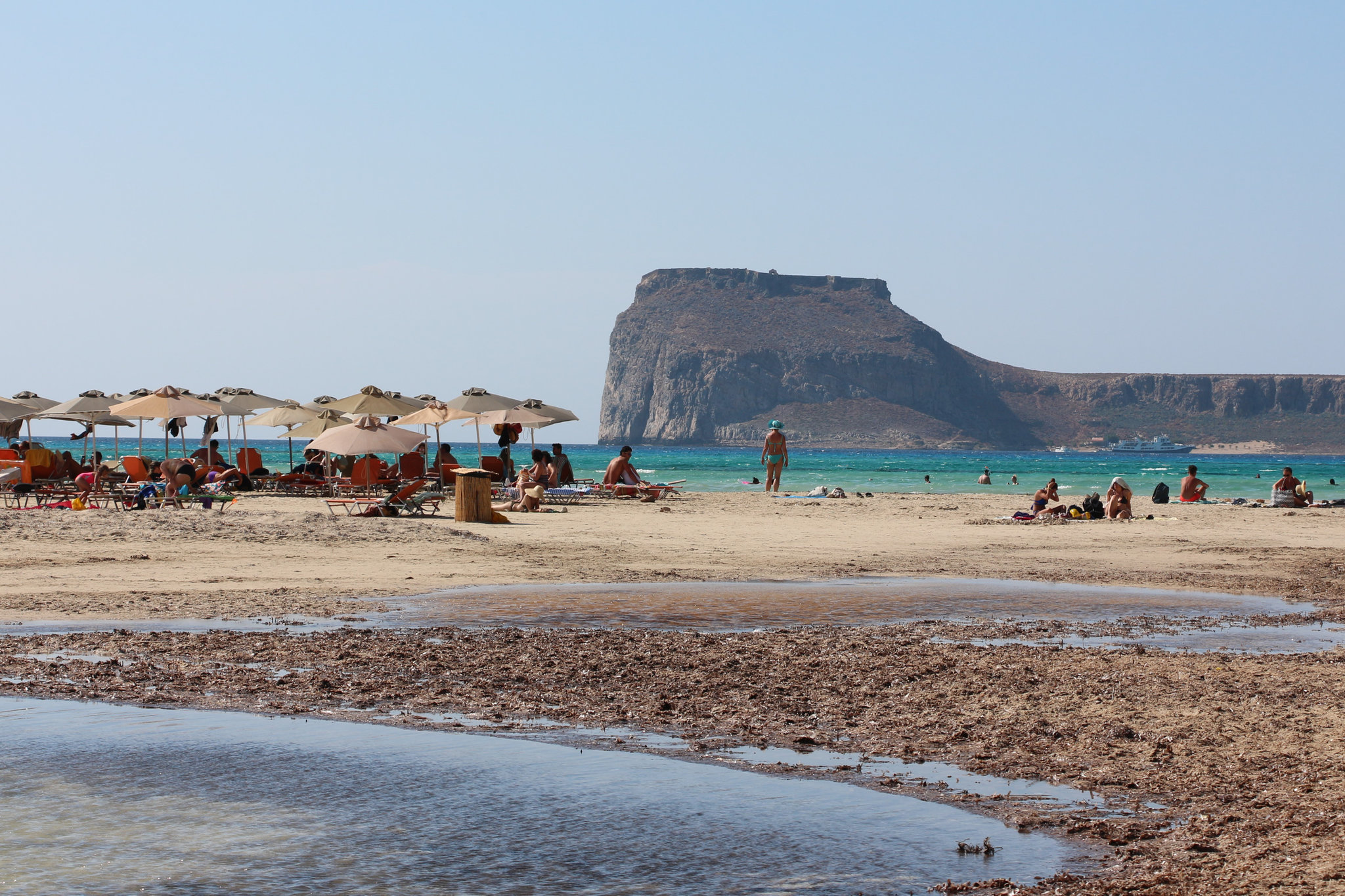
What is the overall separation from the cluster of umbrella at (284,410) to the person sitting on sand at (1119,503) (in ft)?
36.1

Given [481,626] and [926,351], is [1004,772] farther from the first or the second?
[926,351]

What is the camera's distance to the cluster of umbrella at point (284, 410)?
81.9 ft

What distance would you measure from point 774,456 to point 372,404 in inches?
375

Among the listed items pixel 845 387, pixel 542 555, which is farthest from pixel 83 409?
pixel 845 387

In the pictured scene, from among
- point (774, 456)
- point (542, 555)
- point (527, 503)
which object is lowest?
point (542, 555)

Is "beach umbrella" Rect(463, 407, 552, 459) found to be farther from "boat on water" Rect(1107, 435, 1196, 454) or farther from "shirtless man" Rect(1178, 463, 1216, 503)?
"boat on water" Rect(1107, 435, 1196, 454)

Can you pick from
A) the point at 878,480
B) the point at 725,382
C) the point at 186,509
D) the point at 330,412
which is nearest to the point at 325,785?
the point at 186,509

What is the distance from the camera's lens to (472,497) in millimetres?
18312

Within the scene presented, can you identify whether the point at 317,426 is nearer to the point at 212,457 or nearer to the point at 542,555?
the point at 212,457

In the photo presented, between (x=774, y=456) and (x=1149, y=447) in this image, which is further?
(x=1149, y=447)

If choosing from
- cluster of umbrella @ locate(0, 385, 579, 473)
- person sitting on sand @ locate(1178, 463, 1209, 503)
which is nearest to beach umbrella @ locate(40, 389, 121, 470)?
cluster of umbrella @ locate(0, 385, 579, 473)

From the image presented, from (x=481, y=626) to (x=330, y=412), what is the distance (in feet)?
67.1

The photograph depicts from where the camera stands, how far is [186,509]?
1853cm

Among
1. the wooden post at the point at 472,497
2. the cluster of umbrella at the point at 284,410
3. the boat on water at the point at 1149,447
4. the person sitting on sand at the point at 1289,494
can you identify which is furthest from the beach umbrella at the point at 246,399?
the boat on water at the point at 1149,447
